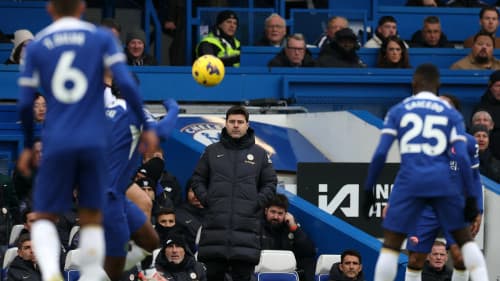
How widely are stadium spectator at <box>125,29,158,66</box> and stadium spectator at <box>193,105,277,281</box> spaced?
415 cm

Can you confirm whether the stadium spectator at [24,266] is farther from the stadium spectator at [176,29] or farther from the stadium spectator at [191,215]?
the stadium spectator at [176,29]

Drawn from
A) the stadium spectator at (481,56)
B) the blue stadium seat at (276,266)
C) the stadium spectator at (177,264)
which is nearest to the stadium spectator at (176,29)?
the stadium spectator at (481,56)

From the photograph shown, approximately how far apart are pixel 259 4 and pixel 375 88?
10.3 ft

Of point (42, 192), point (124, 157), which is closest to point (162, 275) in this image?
point (124, 157)

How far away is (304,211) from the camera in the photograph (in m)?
16.6

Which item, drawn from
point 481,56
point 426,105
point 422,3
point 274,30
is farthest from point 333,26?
Result: point 426,105

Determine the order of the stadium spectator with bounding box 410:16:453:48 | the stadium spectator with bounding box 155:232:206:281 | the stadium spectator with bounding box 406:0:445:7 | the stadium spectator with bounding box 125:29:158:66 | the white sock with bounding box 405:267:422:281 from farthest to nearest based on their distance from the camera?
the stadium spectator with bounding box 406:0:445:7 < the stadium spectator with bounding box 410:16:453:48 < the stadium spectator with bounding box 125:29:158:66 < the stadium spectator with bounding box 155:232:206:281 < the white sock with bounding box 405:267:422:281

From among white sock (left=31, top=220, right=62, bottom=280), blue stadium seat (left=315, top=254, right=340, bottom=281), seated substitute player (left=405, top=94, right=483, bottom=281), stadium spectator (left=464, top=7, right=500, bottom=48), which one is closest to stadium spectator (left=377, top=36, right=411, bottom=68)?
stadium spectator (left=464, top=7, right=500, bottom=48)

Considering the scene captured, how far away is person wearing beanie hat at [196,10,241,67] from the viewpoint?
1965cm

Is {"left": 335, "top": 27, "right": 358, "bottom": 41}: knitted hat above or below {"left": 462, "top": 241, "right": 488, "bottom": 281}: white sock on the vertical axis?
above

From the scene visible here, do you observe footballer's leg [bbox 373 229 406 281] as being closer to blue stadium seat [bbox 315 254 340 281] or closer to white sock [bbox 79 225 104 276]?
white sock [bbox 79 225 104 276]

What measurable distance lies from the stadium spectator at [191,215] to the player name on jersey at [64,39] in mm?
5828

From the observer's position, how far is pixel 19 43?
1898 cm

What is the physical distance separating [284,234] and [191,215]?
39.1 inches
